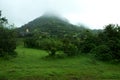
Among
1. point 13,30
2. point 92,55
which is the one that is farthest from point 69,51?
point 13,30

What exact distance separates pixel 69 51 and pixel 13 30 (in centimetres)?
1234

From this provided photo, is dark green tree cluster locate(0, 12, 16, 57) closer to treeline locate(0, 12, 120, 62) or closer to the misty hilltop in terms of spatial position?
treeline locate(0, 12, 120, 62)

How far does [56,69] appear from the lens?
3769cm

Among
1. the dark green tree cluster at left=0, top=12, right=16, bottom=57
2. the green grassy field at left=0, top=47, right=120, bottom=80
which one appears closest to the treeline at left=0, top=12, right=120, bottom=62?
the dark green tree cluster at left=0, top=12, right=16, bottom=57

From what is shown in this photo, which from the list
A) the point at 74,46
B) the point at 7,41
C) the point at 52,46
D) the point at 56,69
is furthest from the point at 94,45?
the point at 56,69

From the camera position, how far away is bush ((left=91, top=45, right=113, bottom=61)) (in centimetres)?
4812

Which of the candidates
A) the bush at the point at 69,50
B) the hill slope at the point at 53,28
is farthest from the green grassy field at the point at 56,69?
the hill slope at the point at 53,28

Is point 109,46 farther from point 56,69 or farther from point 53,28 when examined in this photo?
point 53,28

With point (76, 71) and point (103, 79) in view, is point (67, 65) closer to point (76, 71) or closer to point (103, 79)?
point (76, 71)

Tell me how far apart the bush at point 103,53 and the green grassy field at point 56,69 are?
2.28 metres

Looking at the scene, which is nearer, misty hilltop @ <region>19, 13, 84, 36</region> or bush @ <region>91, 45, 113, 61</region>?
bush @ <region>91, 45, 113, 61</region>

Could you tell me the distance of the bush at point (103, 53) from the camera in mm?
48125

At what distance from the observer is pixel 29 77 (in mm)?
32625

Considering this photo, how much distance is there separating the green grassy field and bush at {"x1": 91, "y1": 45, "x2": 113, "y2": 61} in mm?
2282
